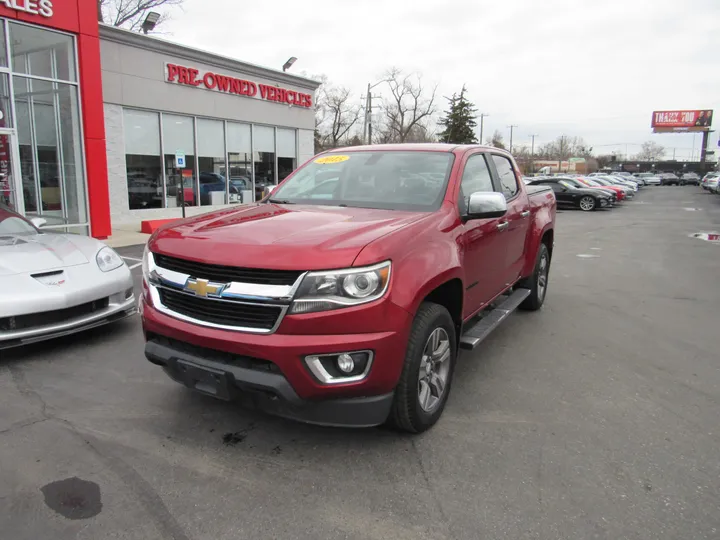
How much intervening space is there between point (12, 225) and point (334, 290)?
4.50 metres

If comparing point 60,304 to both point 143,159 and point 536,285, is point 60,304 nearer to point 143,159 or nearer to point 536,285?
point 536,285

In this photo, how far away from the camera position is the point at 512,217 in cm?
470

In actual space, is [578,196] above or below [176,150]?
below

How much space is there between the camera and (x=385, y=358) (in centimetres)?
271

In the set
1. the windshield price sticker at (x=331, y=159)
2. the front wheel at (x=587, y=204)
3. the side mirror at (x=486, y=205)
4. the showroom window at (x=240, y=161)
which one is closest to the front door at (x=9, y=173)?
the showroom window at (x=240, y=161)

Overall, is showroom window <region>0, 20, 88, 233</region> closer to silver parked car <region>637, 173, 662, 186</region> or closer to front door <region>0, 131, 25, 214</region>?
front door <region>0, 131, 25, 214</region>

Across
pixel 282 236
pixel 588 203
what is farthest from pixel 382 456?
pixel 588 203

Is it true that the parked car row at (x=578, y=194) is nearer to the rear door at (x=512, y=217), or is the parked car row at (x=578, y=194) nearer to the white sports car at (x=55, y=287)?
the rear door at (x=512, y=217)

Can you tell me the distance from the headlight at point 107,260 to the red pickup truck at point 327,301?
1.88 metres

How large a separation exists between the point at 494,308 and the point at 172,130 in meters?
14.4

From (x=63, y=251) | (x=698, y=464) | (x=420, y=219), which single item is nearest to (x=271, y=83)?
(x=63, y=251)

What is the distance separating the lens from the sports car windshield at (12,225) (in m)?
5.34

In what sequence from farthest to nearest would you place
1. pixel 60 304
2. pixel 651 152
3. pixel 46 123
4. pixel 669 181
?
pixel 651 152
pixel 669 181
pixel 46 123
pixel 60 304

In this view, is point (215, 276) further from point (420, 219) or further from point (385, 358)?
point (420, 219)
